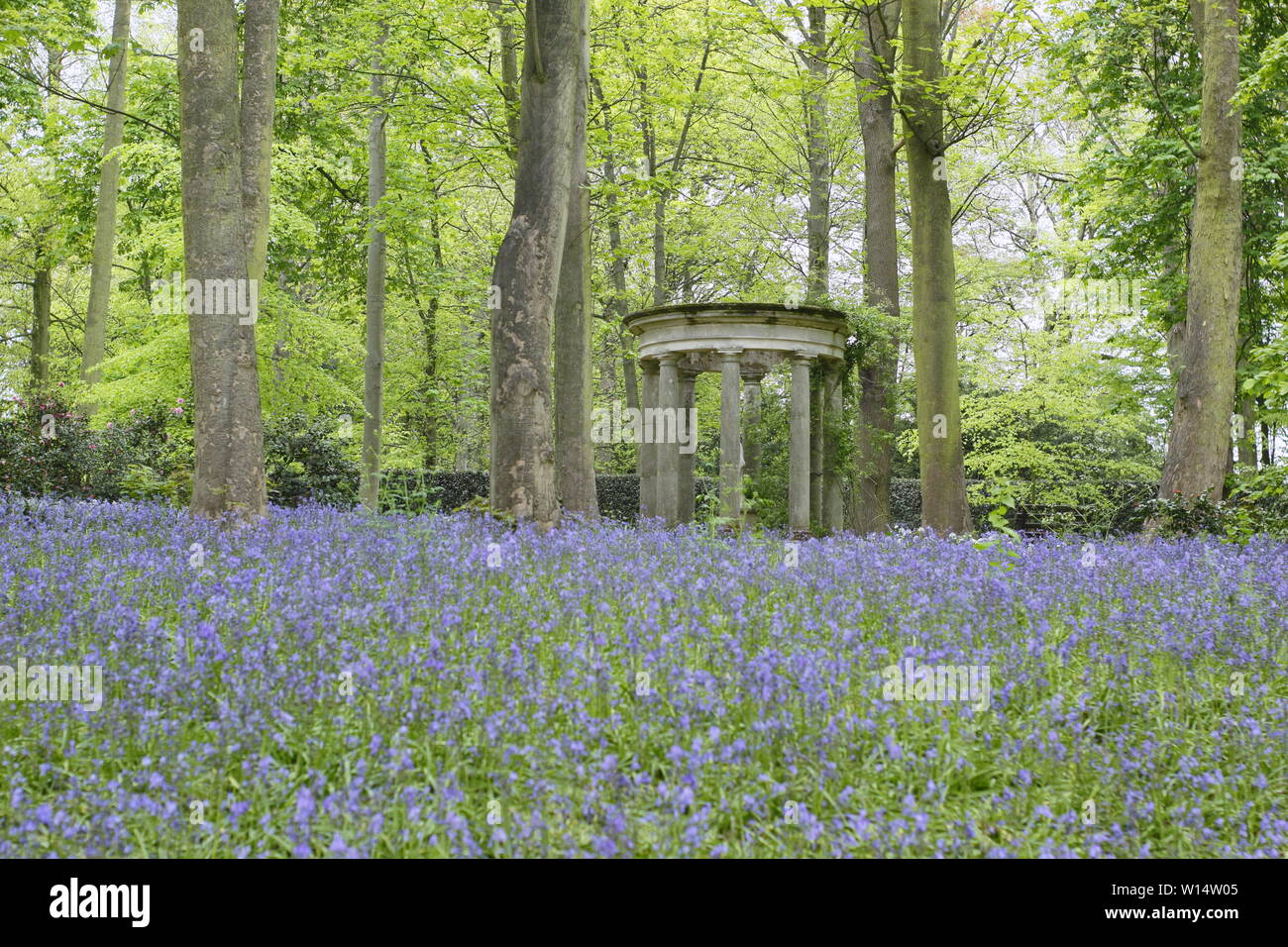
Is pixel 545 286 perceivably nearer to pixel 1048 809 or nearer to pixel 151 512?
pixel 151 512

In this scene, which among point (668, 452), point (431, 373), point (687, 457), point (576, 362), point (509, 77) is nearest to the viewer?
point (576, 362)

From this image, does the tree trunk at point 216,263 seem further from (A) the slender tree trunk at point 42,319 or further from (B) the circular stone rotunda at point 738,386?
(A) the slender tree trunk at point 42,319

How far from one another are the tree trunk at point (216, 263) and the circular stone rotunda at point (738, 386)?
6583 mm

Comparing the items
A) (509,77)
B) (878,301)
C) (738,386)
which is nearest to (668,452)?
(738,386)

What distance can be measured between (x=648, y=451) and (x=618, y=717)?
12.2 m

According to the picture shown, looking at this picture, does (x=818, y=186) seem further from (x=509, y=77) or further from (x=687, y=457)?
(x=509, y=77)

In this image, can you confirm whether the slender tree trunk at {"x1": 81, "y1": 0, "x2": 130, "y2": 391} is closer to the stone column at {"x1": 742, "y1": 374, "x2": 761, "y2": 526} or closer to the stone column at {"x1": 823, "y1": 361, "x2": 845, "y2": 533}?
the stone column at {"x1": 742, "y1": 374, "x2": 761, "y2": 526}

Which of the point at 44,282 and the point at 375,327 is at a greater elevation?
the point at 44,282

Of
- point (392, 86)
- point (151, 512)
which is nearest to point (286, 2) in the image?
point (392, 86)

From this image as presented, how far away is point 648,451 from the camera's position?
627 inches

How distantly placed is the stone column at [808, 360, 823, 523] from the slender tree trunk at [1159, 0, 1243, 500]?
494cm

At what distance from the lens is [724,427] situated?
14.7 metres

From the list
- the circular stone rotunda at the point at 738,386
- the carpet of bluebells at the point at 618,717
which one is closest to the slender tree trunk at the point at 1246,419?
the circular stone rotunda at the point at 738,386

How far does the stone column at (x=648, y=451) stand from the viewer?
51.2 feet
